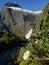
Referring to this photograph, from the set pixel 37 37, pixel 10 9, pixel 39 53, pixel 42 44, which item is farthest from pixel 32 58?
pixel 10 9

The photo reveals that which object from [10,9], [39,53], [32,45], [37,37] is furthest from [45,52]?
[10,9]

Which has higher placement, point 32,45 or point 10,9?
point 32,45

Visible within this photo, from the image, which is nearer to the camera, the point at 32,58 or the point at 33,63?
the point at 33,63

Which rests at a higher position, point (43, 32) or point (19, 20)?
point (43, 32)

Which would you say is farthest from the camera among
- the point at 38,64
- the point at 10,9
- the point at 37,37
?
the point at 10,9

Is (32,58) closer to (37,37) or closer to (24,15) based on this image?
(37,37)

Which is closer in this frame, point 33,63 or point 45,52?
point 33,63

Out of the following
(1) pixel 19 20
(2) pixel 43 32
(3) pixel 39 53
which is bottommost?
(1) pixel 19 20

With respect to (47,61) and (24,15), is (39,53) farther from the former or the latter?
(24,15)

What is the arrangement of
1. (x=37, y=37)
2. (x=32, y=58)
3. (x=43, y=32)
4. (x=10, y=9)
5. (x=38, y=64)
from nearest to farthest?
(x=38, y=64) < (x=32, y=58) < (x=43, y=32) < (x=37, y=37) < (x=10, y=9)
